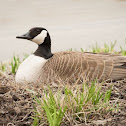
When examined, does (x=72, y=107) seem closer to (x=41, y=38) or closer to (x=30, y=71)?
(x=30, y=71)

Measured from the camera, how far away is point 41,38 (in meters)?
4.95

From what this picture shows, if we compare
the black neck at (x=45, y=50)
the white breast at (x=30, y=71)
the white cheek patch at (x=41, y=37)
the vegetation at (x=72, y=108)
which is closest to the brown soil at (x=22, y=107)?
the vegetation at (x=72, y=108)

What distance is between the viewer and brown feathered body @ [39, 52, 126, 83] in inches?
179

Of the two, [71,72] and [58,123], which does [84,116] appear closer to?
[58,123]

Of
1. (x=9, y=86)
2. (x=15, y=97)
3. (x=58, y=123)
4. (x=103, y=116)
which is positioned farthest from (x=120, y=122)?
(x=9, y=86)

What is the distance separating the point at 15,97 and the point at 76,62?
125 centimetres

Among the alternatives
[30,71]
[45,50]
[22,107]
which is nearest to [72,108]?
[22,107]

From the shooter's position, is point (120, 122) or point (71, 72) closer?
point (120, 122)

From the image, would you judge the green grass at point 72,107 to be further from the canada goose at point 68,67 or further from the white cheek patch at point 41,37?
the white cheek patch at point 41,37

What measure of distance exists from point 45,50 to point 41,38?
0.22m

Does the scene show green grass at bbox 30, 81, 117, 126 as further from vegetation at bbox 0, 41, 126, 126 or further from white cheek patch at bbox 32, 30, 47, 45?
white cheek patch at bbox 32, 30, 47, 45

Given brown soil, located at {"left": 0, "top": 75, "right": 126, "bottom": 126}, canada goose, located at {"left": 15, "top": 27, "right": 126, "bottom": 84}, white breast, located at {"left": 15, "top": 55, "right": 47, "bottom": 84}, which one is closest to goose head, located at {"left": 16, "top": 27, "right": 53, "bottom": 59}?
canada goose, located at {"left": 15, "top": 27, "right": 126, "bottom": 84}

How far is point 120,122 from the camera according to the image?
3107 mm

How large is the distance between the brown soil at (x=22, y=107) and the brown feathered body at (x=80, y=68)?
0.37 m
